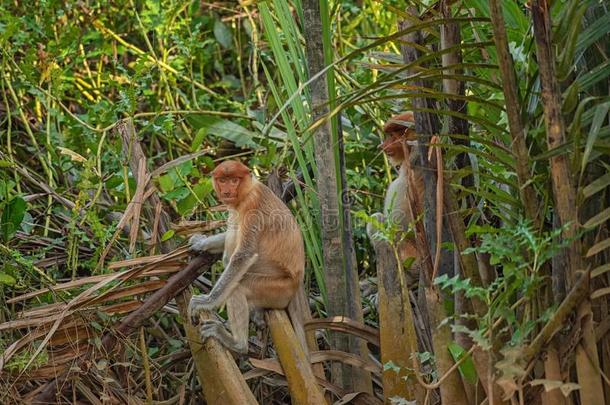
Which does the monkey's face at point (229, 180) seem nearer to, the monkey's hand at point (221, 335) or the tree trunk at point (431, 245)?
the monkey's hand at point (221, 335)

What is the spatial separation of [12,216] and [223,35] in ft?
13.1

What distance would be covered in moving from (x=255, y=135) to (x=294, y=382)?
2281mm

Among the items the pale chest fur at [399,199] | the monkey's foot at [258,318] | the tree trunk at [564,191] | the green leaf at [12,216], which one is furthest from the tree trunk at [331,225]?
the tree trunk at [564,191]

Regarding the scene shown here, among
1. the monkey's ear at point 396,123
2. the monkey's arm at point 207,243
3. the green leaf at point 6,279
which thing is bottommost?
the monkey's arm at point 207,243

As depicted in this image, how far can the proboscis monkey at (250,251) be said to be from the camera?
18.1 ft

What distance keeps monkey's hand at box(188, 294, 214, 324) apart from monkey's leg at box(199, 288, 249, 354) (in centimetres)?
9

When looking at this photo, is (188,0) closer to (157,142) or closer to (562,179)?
(157,142)

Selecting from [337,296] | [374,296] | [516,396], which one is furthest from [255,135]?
[516,396]

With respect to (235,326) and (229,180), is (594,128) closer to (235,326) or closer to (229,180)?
(235,326)

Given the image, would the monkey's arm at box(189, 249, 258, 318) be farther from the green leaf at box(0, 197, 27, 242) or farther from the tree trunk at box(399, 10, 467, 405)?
the tree trunk at box(399, 10, 467, 405)

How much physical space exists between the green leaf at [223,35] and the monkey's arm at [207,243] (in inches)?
140

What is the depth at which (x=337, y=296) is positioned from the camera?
508 centimetres


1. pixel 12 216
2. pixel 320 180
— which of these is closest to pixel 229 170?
pixel 320 180

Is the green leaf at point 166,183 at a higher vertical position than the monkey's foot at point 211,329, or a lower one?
higher
